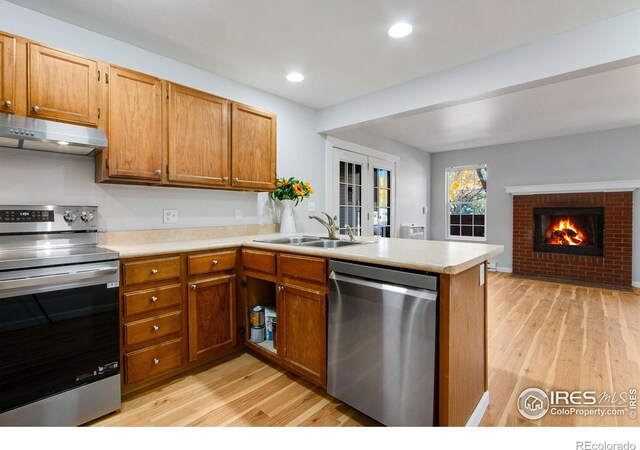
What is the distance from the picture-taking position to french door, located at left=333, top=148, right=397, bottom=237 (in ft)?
14.2

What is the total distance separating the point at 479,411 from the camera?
5.75 feet

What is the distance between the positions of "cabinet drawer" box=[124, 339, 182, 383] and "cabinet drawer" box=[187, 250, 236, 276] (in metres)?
0.49

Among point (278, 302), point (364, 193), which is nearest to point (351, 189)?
point (364, 193)

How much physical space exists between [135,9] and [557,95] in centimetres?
408

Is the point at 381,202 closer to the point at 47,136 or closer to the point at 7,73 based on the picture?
the point at 47,136

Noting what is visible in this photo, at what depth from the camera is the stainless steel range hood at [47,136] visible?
1683 mm

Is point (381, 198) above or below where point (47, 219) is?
above

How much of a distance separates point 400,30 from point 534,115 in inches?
117

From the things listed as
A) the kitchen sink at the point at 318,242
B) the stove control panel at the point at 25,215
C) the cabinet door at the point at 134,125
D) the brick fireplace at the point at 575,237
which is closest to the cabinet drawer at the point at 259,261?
the kitchen sink at the point at 318,242

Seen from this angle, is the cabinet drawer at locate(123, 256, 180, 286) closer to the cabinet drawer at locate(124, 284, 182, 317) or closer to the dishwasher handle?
the cabinet drawer at locate(124, 284, 182, 317)

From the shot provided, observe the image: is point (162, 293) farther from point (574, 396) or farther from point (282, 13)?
point (574, 396)

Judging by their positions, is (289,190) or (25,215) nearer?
(25,215)

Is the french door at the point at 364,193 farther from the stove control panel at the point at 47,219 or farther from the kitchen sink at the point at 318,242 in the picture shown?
the stove control panel at the point at 47,219

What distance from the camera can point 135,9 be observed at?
2014 millimetres
